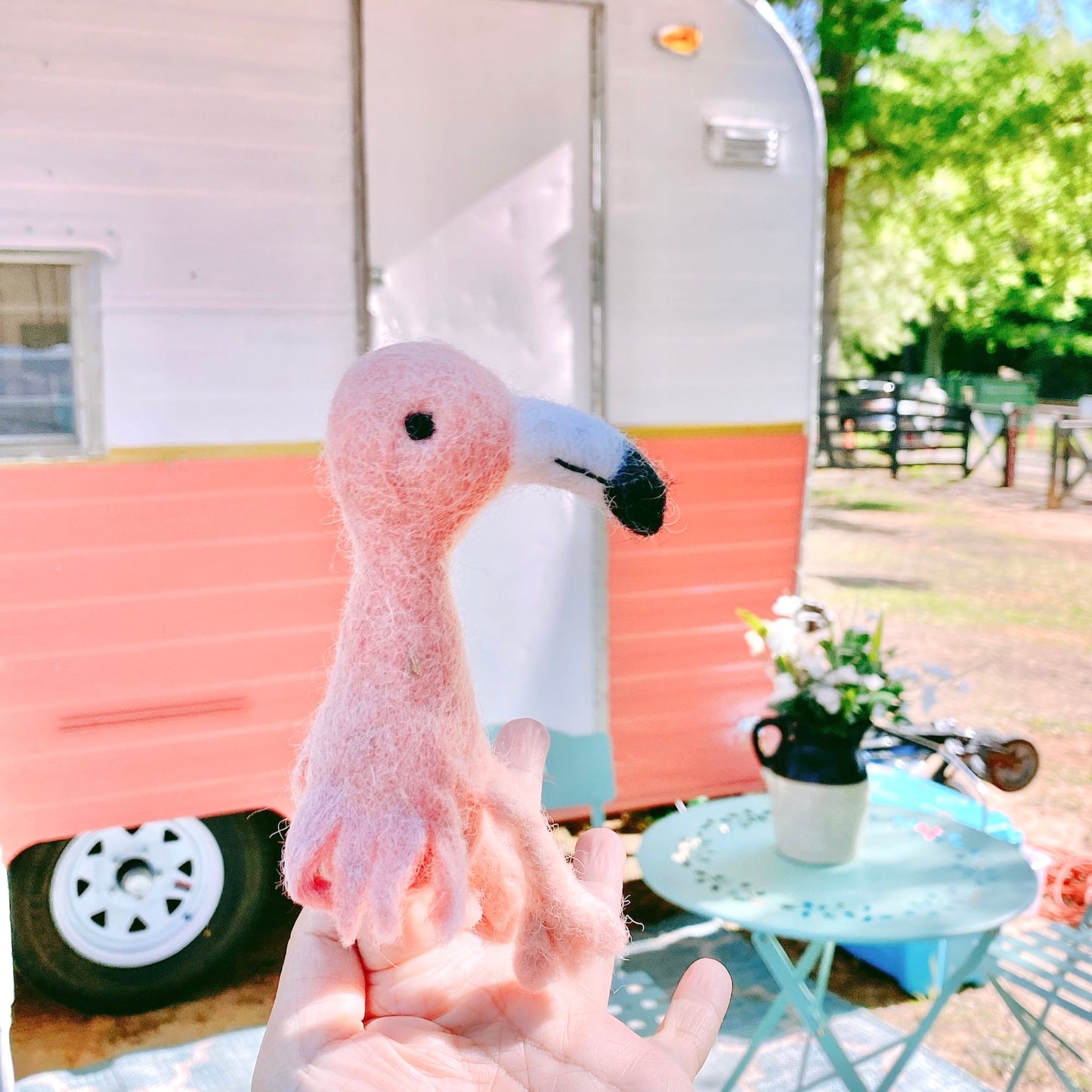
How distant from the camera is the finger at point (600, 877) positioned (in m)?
1.11

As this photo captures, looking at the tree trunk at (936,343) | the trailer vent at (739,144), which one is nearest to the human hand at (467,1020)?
the trailer vent at (739,144)

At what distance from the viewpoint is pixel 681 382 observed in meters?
3.36

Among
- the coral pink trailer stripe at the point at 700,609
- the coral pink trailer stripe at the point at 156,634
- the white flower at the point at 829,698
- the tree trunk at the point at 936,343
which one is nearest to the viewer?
the white flower at the point at 829,698

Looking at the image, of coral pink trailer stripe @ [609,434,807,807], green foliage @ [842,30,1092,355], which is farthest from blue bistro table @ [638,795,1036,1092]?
green foliage @ [842,30,1092,355]

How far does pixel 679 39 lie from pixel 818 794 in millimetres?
2296

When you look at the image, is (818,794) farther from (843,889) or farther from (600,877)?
(600,877)

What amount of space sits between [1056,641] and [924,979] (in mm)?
5769

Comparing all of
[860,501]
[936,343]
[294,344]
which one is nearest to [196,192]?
[294,344]

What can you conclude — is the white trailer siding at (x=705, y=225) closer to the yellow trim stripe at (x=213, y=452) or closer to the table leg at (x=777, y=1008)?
the yellow trim stripe at (x=213, y=452)

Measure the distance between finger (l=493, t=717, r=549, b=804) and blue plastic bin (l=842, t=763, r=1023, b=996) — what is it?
2.27 metres

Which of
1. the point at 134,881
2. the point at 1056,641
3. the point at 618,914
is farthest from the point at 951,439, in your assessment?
the point at 618,914

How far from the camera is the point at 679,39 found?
10.4 ft

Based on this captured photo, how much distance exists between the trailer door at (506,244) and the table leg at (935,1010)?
4.49 ft

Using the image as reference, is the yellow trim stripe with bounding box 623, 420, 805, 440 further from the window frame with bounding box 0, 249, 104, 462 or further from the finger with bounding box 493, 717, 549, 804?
the finger with bounding box 493, 717, 549, 804
